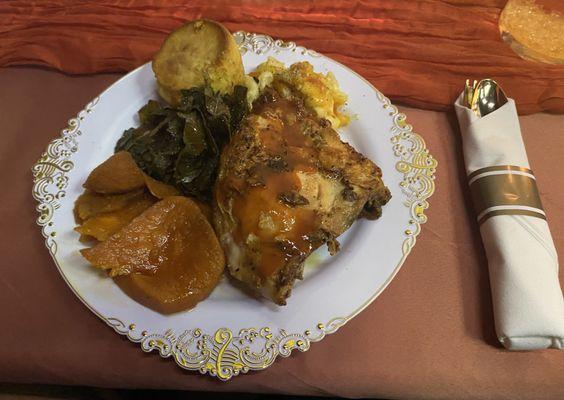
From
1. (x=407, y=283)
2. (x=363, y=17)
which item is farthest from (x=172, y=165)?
(x=363, y=17)

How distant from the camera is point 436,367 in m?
1.66

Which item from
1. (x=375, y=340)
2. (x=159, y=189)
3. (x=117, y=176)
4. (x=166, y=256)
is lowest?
(x=375, y=340)

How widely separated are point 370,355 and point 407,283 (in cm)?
35

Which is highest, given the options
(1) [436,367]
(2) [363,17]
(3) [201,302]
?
A: (2) [363,17]

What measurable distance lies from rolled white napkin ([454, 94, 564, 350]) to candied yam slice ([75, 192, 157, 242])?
4.63 ft

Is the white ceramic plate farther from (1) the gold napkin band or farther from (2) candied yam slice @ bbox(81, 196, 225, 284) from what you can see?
(1) the gold napkin band

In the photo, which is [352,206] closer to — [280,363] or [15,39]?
[280,363]

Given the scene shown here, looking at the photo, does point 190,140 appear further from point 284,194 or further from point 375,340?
point 375,340

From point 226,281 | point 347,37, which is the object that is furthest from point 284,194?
point 347,37

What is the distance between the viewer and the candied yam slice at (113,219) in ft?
5.90

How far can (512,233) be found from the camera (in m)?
1.81

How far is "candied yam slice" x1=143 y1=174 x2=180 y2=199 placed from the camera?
1896 millimetres

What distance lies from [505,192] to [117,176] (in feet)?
5.29

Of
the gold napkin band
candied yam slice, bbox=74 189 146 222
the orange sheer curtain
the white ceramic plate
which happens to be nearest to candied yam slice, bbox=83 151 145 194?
candied yam slice, bbox=74 189 146 222
